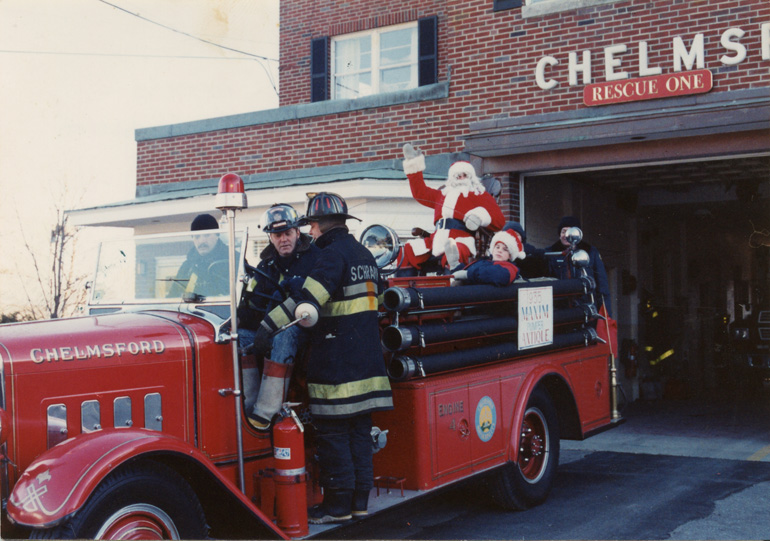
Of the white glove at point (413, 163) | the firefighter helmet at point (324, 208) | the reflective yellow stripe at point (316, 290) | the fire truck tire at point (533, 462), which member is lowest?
the fire truck tire at point (533, 462)

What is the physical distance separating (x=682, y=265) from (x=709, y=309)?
183 centimetres

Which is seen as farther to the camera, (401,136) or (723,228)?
(723,228)

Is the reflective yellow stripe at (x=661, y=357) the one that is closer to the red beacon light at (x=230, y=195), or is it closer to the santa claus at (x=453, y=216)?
the santa claus at (x=453, y=216)

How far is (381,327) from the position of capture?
524 centimetres

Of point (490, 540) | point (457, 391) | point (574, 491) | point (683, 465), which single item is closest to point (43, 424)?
point (457, 391)

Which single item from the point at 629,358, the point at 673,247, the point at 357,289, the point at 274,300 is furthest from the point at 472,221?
the point at 673,247

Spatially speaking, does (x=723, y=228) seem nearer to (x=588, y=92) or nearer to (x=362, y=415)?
(x=588, y=92)

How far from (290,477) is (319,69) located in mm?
10206

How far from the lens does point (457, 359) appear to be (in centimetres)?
541

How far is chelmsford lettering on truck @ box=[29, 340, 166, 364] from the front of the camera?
373 centimetres

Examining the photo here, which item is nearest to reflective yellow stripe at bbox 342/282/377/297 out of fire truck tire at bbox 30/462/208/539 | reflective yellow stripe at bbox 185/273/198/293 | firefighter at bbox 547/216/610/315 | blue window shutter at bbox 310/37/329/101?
reflective yellow stripe at bbox 185/273/198/293

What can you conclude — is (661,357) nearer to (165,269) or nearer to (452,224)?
(452,224)

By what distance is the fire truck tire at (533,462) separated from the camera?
6.06m

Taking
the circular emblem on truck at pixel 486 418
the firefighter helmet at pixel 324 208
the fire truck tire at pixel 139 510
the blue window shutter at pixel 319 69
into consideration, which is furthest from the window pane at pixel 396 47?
the fire truck tire at pixel 139 510
